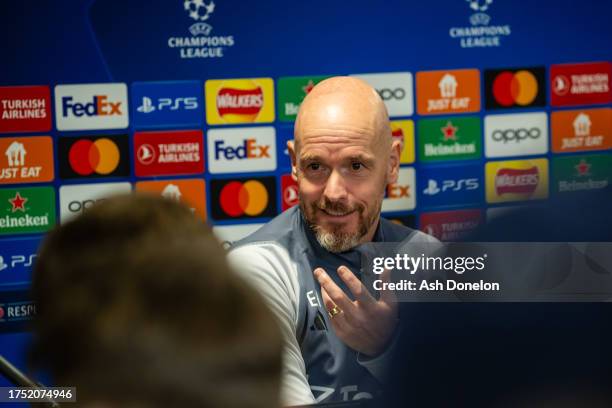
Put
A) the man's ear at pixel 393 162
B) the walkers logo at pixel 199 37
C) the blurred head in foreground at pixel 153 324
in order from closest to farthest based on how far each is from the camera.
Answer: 1. the blurred head in foreground at pixel 153 324
2. the man's ear at pixel 393 162
3. the walkers logo at pixel 199 37

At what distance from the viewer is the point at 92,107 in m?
2.63

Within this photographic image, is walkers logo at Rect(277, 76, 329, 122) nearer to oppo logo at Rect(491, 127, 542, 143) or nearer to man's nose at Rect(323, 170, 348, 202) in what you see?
oppo logo at Rect(491, 127, 542, 143)

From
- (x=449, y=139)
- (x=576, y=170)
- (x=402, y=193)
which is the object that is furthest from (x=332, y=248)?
(x=576, y=170)

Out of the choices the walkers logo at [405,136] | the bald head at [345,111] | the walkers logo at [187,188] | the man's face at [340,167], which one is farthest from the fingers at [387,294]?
the walkers logo at [405,136]

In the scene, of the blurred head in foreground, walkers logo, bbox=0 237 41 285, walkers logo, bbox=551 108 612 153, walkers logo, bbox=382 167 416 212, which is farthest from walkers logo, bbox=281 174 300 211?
the blurred head in foreground

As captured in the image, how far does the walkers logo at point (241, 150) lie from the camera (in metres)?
2.71

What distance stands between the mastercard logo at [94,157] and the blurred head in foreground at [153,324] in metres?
2.21

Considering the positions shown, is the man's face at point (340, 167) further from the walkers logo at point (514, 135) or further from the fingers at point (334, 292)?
the walkers logo at point (514, 135)

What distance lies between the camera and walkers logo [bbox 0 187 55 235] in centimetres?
260

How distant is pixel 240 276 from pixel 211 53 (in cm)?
230

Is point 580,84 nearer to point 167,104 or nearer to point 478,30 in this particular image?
point 478,30

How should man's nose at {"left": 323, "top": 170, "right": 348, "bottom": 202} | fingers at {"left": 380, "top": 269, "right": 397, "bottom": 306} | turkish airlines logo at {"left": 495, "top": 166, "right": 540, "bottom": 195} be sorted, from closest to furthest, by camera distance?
fingers at {"left": 380, "top": 269, "right": 397, "bottom": 306} < man's nose at {"left": 323, "top": 170, "right": 348, "bottom": 202} < turkish airlines logo at {"left": 495, "top": 166, "right": 540, "bottom": 195}

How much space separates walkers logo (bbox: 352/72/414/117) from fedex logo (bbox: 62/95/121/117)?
846 mm

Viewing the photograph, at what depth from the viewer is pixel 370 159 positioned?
6.42 ft
